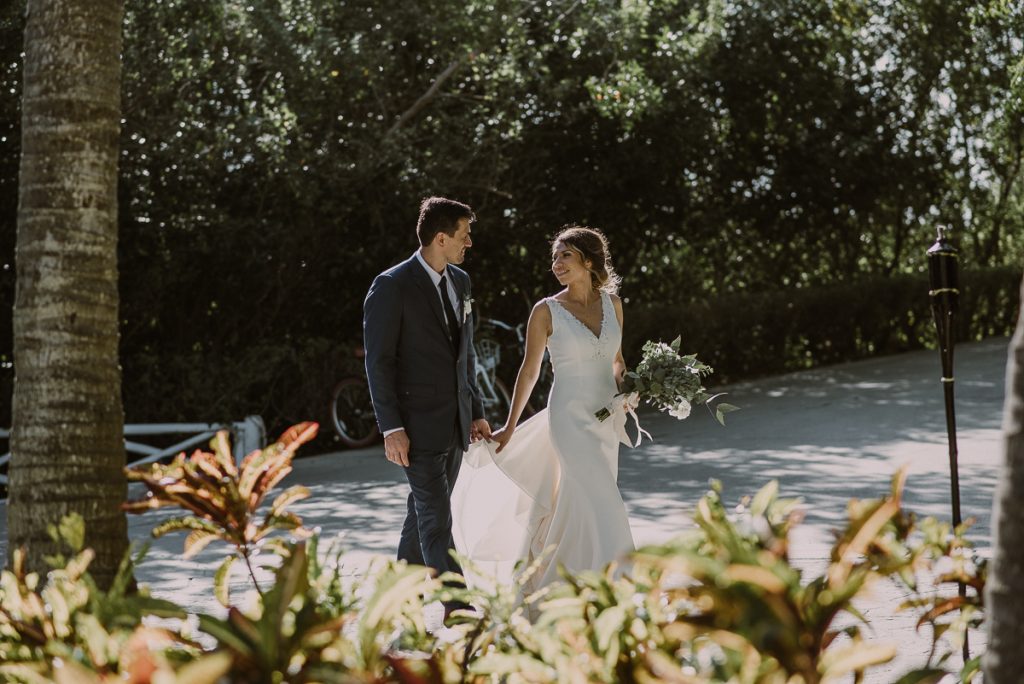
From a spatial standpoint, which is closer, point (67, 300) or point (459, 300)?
point (67, 300)

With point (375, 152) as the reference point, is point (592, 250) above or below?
below

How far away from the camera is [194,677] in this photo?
181 cm

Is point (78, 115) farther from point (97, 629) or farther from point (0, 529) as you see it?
point (0, 529)

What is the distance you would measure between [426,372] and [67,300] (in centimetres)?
240

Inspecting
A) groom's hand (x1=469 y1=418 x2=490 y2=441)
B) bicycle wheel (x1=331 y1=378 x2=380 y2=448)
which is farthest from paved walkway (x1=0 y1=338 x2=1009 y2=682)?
groom's hand (x1=469 y1=418 x2=490 y2=441)

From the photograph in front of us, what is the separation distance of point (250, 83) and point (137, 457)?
4.31 m

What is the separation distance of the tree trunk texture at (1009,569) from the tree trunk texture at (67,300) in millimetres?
2428

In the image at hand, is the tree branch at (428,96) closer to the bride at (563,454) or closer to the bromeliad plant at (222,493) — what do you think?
the bride at (563,454)

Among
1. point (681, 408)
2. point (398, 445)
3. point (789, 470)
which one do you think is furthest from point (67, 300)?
point (789, 470)

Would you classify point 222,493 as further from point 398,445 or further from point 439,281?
point 439,281

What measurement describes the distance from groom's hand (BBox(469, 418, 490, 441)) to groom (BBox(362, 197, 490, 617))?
237mm

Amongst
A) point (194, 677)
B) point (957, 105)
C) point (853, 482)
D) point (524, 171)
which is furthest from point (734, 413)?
point (194, 677)

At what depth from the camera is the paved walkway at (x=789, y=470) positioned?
7.37m

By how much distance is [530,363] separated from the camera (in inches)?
240
